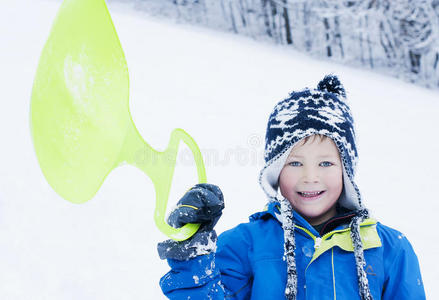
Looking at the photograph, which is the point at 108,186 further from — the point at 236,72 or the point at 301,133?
the point at 236,72

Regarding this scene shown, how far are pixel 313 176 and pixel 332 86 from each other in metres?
0.33

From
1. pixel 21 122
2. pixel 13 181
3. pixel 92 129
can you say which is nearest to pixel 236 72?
pixel 21 122

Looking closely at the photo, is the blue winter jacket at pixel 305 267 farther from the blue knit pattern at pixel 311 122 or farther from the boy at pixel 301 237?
the blue knit pattern at pixel 311 122

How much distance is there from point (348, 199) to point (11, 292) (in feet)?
4.20

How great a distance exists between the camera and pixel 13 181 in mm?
2031

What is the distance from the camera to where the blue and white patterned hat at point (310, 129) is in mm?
1146

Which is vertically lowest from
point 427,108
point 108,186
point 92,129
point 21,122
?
point 427,108

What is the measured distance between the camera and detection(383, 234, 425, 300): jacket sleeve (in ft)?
3.49

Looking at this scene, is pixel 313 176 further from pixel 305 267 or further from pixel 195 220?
pixel 195 220

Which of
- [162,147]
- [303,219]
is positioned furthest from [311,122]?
[162,147]

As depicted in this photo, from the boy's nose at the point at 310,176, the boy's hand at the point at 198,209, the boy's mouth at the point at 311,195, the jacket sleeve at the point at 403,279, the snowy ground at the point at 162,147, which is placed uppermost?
the boy's hand at the point at 198,209

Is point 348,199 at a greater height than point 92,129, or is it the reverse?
point 92,129

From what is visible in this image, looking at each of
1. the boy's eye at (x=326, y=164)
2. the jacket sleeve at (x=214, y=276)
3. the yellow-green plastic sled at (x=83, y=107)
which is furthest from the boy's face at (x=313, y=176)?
the yellow-green plastic sled at (x=83, y=107)

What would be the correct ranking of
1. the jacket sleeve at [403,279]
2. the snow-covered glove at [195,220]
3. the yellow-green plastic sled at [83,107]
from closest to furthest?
the yellow-green plastic sled at [83,107], the snow-covered glove at [195,220], the jacket sleeve at [403,279]
